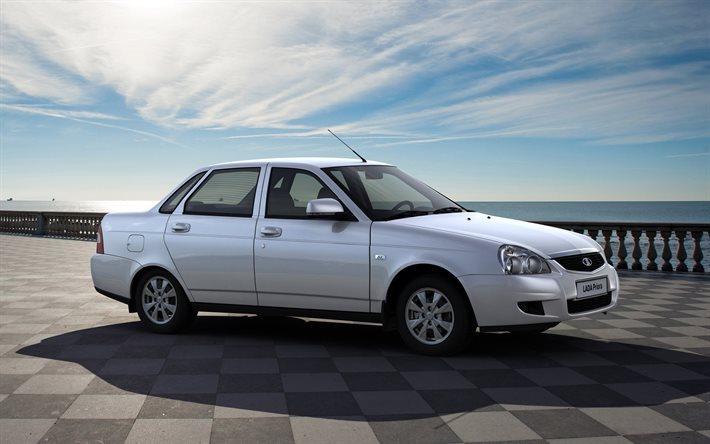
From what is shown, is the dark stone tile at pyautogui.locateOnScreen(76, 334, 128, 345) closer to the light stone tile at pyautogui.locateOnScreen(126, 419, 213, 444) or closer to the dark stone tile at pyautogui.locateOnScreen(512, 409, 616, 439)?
the light stone tile at pyautogui.locateOnScreen(126, 419, 213, 444)

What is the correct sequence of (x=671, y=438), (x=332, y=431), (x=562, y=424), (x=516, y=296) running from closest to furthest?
(x=671, y=438)
(x=332, y=431)
(x=562, y=424)
(x=516, y=296)

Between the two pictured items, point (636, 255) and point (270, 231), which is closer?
point (270, 231)

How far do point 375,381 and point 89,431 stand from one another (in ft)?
6.73

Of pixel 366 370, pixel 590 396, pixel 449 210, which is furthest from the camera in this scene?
pixel 449 210

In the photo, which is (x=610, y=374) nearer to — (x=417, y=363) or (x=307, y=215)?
(x=417, y=363)

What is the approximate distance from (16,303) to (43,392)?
4882mm

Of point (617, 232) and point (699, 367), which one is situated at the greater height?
point (617, 232)

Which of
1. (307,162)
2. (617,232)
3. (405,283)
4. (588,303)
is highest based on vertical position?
(307,162)

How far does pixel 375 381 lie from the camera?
5.41 meters

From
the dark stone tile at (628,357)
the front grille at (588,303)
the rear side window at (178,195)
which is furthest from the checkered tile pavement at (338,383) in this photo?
the rear side window at (178,195)

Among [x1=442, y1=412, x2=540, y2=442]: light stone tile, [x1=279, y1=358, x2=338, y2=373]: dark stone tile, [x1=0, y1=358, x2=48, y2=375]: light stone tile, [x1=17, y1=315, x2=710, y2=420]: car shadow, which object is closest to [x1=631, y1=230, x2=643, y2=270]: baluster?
[x1=17, y1=315, x2=710, y2=420]: car shadow

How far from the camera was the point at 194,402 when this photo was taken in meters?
4.88

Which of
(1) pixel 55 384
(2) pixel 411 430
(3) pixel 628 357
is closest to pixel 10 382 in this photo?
(1) pixel 55 384

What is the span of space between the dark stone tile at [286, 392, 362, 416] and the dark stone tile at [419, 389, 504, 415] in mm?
516
